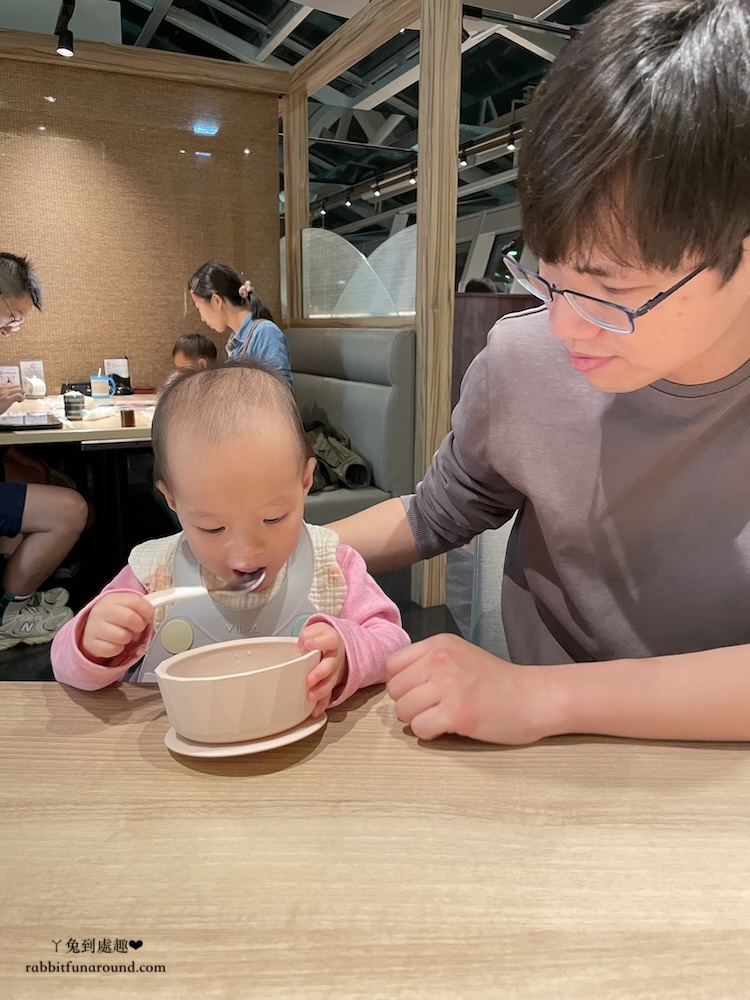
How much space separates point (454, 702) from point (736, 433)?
500 mm

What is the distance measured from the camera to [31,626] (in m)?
3.24

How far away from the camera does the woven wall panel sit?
4.60m

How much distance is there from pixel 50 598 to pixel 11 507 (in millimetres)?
538

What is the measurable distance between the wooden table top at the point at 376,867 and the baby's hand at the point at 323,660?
0.04 m

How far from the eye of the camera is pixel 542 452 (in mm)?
1033

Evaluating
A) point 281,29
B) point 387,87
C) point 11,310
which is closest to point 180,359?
point 11,310

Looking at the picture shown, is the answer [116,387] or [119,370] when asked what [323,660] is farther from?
[119,370]

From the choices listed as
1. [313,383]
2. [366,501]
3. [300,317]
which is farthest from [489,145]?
[366,501]

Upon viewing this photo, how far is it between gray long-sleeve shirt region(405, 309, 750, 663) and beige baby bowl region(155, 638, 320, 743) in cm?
47

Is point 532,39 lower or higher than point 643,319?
higher

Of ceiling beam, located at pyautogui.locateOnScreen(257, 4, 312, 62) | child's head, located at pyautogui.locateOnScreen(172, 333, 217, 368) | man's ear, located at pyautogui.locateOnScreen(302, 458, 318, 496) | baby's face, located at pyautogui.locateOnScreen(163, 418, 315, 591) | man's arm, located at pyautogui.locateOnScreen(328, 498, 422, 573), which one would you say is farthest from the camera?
ceiling beam, located at pyautogui.locateOnScreen(257, 4, 312, 62)

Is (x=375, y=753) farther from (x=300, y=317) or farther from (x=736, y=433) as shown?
(x=300, y=317)

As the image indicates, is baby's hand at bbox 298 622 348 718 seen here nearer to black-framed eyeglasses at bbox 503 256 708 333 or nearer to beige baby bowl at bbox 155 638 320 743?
beige baby bowl at bbox 155 638 320 743

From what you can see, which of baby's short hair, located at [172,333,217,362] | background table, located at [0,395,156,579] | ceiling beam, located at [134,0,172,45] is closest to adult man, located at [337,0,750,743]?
background table, located at [0,395,156,579]
